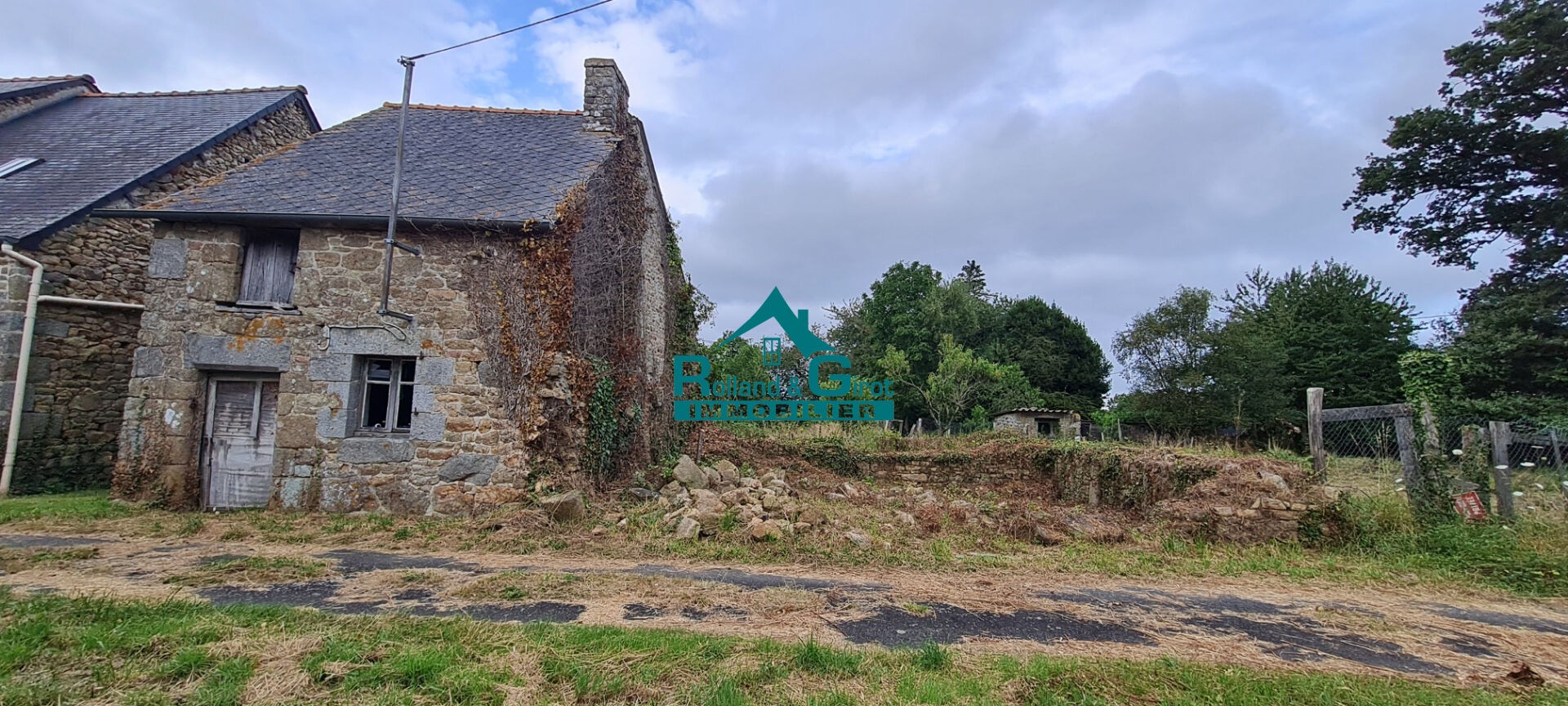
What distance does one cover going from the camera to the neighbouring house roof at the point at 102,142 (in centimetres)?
981

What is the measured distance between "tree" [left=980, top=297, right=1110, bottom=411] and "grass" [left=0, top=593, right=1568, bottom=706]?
28.2m

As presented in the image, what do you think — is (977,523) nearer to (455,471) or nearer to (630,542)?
(630,542)

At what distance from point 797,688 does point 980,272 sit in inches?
1627

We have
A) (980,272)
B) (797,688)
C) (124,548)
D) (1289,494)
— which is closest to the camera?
(797,688)

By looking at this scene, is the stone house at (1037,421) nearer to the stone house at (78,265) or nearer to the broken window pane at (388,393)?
the broken window pane at (388,393)

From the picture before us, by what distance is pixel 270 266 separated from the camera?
8375 mm

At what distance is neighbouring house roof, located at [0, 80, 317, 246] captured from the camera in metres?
9.81

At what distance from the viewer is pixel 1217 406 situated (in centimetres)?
2372

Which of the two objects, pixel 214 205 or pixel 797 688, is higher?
pixel 214 205

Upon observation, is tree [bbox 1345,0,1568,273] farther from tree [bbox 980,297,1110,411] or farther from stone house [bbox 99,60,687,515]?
stone house [bbox 99,60,687,515]

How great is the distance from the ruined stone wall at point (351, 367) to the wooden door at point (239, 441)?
0.14 meters

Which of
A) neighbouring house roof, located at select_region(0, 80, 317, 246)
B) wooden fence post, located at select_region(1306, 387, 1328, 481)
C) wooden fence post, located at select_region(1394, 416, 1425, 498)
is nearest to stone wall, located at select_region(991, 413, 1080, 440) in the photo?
wooden fence post, located at select_region(1306, 387, 1328, 481)

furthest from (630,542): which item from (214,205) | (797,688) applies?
(214,205)

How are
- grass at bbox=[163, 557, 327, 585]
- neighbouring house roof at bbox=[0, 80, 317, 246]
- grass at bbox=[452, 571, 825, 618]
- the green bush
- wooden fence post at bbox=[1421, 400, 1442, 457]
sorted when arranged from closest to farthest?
grass at bbox=[452, 571, 825, 618] → grass at bbox=[163, 557, 327, 585] → the green bush → wooden fence post at bbox=[1421, 400, 1442, 457] → neighbouring house roof at bbox=[0, 80, 317, 246]
